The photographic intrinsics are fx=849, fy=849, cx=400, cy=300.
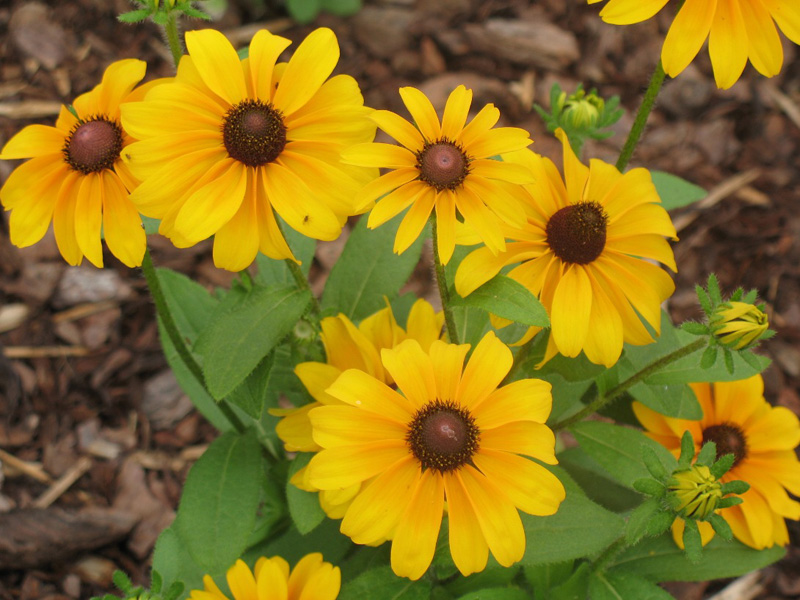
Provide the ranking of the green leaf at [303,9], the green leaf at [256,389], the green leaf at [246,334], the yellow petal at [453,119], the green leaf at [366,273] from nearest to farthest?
the yellow petal at [453,119]
the green leaf at [246,334]
the green leaf at [256,389]
the green leaf at [366,273]
the green leaf at [303,9]

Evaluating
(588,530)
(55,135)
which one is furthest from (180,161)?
(588,530)

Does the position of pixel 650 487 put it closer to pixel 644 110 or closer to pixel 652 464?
pixel 652 464

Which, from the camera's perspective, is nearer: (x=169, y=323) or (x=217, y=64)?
(x=217, y=64)

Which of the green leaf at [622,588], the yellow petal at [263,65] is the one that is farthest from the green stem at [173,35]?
the green leaf at [622,588]

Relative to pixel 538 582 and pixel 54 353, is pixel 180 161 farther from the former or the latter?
pixel 54 353

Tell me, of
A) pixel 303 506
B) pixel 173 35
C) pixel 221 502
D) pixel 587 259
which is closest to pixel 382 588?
pixel 303 506

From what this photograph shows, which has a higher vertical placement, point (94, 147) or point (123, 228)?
point (94, 147)

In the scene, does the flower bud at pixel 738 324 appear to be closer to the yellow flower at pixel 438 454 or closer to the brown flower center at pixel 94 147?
the yellow flower at pixel 438 454
